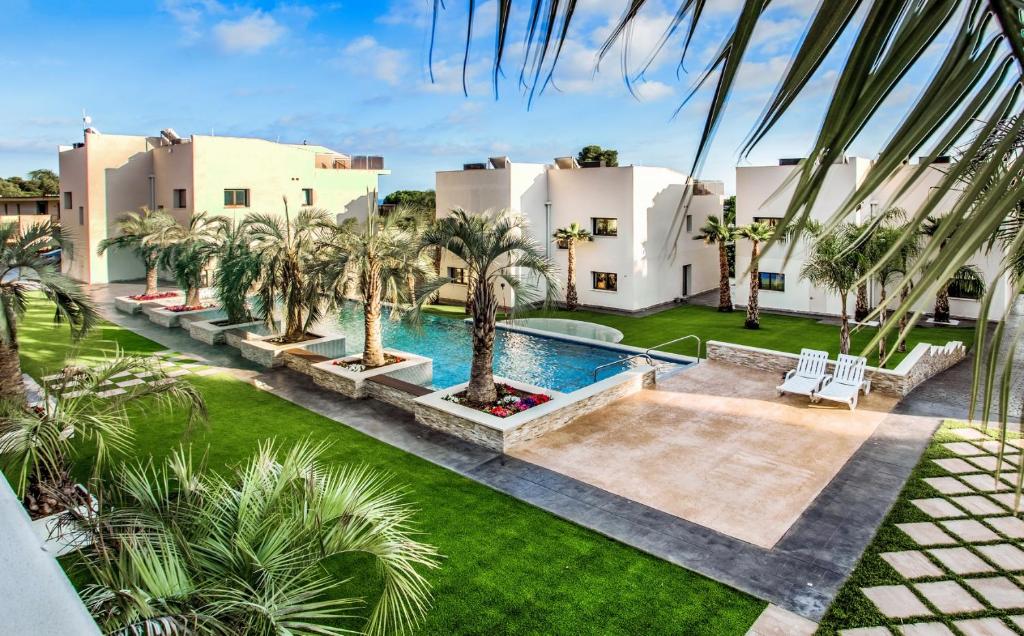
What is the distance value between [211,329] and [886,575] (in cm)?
1933

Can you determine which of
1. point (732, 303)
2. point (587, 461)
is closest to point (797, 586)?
point (587, 461)

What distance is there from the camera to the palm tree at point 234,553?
13.0 ft

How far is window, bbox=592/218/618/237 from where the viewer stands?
2959 cm

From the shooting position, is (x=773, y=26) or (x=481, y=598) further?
(x=481, y=598)

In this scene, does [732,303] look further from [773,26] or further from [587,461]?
[773,26]

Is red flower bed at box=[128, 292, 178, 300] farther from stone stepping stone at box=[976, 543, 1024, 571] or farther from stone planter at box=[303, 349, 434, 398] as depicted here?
stone stepping stone at box=[976, 543, 1024, 571]

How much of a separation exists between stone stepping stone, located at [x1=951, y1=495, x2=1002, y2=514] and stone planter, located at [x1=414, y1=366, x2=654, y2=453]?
6.28 metres

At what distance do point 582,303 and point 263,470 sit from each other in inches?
1026

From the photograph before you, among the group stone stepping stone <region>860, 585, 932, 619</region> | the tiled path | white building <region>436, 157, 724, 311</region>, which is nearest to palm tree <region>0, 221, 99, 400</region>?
the tiled path

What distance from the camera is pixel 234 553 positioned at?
4.79 meters

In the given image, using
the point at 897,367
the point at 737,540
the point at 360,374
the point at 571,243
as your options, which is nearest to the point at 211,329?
the point at 360,374

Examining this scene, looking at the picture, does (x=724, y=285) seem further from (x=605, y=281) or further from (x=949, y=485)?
(x=949, y=485)

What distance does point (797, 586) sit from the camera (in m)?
7.36

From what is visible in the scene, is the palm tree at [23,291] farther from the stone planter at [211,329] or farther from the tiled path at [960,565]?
the tiled path at [960,565]
